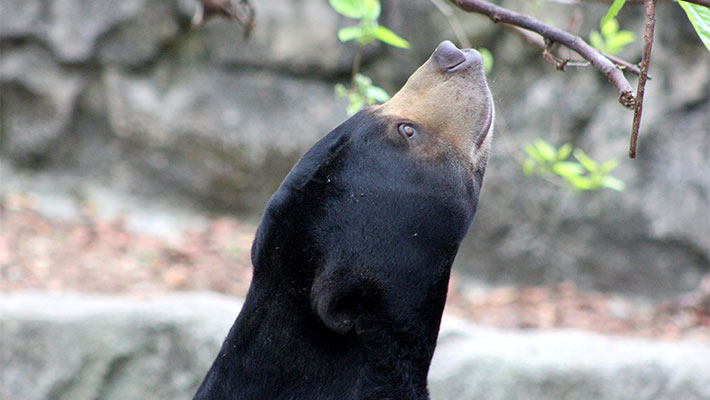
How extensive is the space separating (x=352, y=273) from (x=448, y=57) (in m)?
0.64

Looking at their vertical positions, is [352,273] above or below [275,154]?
above

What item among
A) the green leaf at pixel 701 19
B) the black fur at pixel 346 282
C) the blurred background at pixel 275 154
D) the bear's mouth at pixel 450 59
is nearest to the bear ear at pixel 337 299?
the black fur at pixel 346 282

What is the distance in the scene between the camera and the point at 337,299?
181 cm

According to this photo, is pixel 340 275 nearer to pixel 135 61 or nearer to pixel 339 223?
pixel 339 223

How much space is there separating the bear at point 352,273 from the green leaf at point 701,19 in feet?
2.30

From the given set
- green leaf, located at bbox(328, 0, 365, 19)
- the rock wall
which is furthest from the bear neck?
the rock wall

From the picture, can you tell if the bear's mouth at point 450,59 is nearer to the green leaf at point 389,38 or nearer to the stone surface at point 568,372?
the green leaf at point 389,38

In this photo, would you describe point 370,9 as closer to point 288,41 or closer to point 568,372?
point 568,372

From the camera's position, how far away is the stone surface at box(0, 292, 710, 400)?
3.76m

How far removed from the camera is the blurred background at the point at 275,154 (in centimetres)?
624

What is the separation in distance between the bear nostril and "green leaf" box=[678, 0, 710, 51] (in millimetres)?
684

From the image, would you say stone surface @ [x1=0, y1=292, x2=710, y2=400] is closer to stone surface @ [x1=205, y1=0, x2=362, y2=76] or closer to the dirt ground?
the dirt ground

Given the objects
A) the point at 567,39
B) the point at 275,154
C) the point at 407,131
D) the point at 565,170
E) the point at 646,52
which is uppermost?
the point at 646,52

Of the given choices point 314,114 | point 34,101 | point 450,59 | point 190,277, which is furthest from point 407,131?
point 34,101
